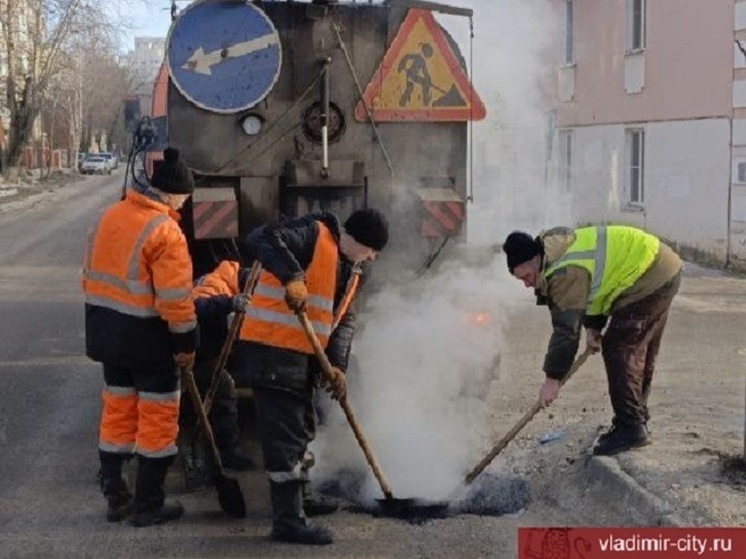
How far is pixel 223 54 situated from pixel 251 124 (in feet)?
1.50

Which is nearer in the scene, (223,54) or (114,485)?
(114,485)

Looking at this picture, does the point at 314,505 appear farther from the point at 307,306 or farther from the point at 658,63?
the point at 658,63

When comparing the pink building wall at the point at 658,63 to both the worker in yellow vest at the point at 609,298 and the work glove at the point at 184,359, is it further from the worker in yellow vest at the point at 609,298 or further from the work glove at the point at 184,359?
the work glove at the point at 184,359

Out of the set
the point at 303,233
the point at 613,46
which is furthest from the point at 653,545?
the point at 613,46

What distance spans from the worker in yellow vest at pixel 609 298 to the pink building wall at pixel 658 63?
10.7m

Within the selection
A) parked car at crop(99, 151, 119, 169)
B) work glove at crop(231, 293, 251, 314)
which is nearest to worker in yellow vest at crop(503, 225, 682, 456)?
work glove at crop(231, 293, 251, 314)

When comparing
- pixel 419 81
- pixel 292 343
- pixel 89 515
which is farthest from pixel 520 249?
pixel 89 515

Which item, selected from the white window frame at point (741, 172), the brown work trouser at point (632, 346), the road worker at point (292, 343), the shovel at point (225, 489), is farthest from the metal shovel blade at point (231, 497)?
the white window frame at point (741, 172)

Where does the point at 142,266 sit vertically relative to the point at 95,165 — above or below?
below

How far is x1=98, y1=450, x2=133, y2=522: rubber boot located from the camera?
476 centimetres

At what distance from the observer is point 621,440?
514cm

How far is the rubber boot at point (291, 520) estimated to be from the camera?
4.42 metres

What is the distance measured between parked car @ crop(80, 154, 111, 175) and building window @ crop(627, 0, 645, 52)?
4841 centimetres

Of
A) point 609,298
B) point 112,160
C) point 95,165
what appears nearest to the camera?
point 609,298
